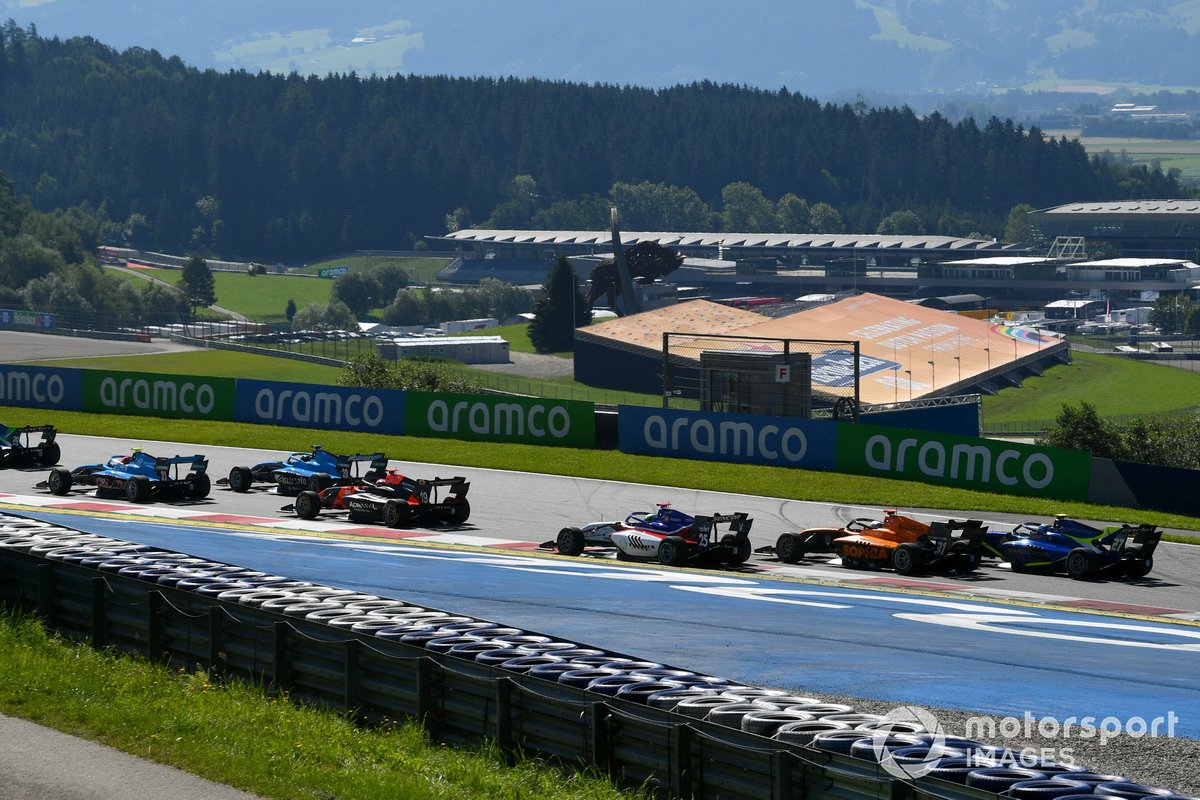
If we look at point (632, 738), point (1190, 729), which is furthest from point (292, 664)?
point (1190, 729)

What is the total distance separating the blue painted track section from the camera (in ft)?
58.7

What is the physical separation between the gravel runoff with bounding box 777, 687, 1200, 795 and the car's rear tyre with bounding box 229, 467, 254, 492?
24.0 m

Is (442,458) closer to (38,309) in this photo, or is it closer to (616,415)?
(616,415)

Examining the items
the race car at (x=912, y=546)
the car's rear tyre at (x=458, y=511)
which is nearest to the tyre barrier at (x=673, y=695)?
the race car at (x=912, y=546)

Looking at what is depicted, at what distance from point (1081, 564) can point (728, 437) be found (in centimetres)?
1751

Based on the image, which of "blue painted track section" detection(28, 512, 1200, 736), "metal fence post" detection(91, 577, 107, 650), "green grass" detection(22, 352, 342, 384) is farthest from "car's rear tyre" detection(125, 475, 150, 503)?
"green grass" detection(22, 352, 342, 384)

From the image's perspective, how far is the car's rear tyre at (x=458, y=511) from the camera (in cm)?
3306

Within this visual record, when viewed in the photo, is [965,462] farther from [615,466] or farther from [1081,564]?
[1081,564]

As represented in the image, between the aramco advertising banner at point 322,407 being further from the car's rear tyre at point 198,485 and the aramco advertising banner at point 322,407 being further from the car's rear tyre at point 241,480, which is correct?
the car's rear tyre at point 198,485

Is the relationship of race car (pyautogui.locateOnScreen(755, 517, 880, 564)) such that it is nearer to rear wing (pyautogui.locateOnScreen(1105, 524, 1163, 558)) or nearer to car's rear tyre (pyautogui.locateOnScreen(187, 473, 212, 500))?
rear wing (pyautogui.locateOnScreen(1105, 524, 1163, 558))

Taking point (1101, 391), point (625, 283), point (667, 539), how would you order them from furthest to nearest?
point (625, 283) < point (1101, 391) < point (667, 539)

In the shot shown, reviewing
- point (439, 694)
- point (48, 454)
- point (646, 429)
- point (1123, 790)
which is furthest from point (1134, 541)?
point (48, 454)

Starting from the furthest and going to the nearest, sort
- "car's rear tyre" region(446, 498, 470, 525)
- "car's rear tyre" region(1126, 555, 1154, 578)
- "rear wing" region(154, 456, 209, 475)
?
1. "rear wing" region(154, 456, 209, 475)
2. "car's rear tyre" region(446, 498, 470, 525)
3. "car's rear tyre" region(1126, 555, 1154, 578)

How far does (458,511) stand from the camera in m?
33.2
